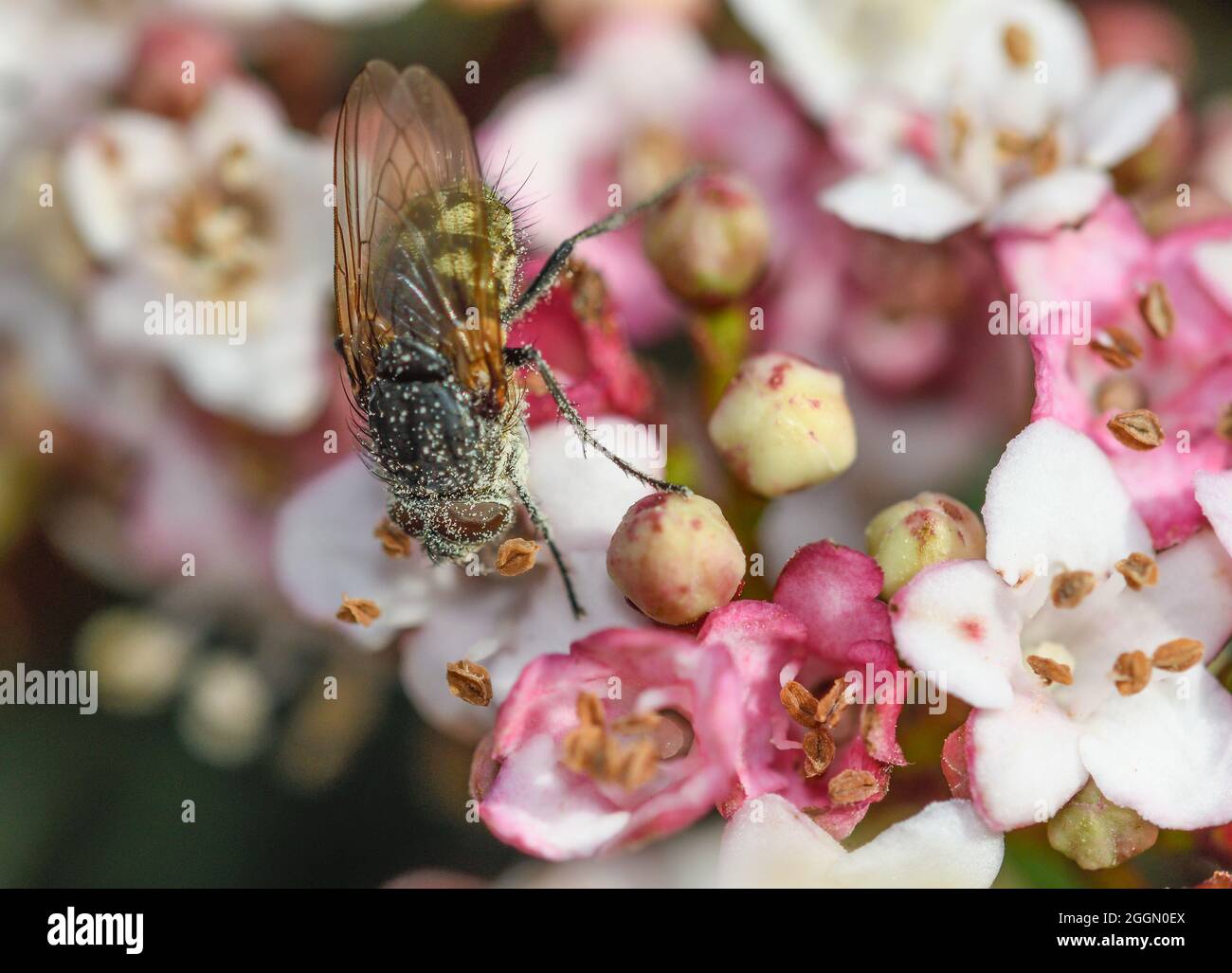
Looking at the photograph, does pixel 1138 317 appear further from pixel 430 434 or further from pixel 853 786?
pixel 430 434

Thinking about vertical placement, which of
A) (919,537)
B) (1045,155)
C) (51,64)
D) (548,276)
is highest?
(51,64)

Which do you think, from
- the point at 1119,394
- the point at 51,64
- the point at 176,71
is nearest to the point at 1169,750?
the point at 1119,394

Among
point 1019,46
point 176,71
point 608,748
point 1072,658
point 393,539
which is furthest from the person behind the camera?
point 176,71

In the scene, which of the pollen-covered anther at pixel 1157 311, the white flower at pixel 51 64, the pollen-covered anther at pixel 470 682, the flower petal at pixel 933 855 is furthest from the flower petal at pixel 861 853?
the white flower at pixel 51 64

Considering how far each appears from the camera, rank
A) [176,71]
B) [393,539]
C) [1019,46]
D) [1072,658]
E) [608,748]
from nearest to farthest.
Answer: [608,748]
[1072,658]
[393,539]
[1019,46]
[176,71]
